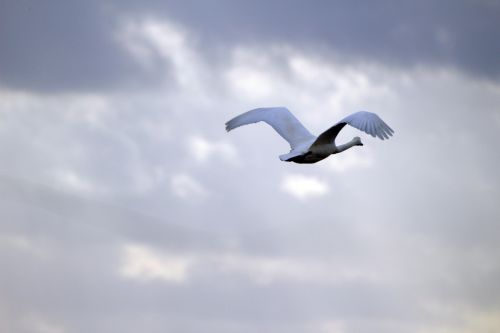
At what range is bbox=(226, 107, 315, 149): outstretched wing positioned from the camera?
71750 millimetres

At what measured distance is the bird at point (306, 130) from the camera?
6344 cm

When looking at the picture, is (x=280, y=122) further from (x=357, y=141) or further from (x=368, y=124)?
(x=368, y=124)

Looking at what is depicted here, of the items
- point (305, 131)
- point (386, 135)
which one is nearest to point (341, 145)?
point (305, 131)

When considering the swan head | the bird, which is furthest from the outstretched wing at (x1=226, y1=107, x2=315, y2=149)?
the swan head

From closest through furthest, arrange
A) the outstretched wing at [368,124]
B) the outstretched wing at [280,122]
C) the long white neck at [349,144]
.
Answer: the outstretched wing at [368,124]
the long white neck at [349,144]
the outstretched wing at [280,122]


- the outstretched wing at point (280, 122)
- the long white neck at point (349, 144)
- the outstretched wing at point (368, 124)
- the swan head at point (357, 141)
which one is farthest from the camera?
the outstretched wing at point (280, 122)

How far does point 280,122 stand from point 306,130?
4.48 feet

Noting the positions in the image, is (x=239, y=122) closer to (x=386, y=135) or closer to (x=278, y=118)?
(x=278, y=118)

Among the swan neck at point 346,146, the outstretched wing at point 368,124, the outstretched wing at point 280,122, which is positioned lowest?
the outstretched wing at point 368,124

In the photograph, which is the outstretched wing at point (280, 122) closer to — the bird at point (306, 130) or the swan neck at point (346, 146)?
the bird at point (306, 130)

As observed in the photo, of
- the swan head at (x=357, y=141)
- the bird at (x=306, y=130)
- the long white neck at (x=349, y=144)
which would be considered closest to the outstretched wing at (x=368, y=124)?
the bird at (x=306, y=130)

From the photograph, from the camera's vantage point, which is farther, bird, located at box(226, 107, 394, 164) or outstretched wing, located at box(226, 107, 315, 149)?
outstretched wing, located at box(226, 107, 315, 149)

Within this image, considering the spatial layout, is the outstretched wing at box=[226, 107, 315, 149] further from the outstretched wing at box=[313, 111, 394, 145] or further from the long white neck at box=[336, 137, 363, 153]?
the outstretched wing at box=[313, 111, 394, 145]

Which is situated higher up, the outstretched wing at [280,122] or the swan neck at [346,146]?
the outstretched wing at [280,122]
